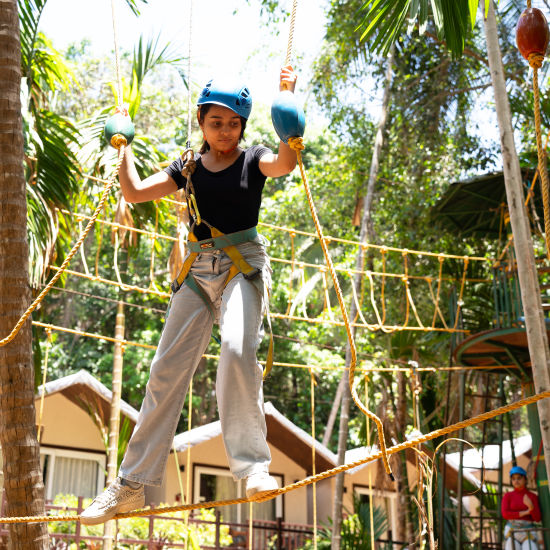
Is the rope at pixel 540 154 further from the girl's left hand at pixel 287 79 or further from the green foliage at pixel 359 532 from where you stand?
the green foliage at pixel 359 532

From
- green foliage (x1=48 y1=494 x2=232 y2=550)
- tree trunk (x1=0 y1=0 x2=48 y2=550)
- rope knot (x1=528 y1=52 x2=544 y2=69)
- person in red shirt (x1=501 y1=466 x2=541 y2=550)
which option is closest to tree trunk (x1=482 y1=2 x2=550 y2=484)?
rope knot (x1=528 y1=52 x2=544 y2=69)

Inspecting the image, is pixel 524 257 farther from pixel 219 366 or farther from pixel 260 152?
pixel 219 366

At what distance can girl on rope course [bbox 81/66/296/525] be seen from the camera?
260 cm

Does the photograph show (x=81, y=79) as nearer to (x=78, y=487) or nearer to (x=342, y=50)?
(x=342, y=50)

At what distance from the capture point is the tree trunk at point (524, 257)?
13.5ft

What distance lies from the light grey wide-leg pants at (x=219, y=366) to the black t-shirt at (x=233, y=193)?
10 centimetres

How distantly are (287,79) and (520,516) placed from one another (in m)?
6.12

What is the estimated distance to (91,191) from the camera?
7.25m

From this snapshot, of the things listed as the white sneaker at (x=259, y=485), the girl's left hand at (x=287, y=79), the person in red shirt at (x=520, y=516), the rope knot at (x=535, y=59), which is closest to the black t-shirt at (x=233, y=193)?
the girl's left hand at (x=287, y=79)

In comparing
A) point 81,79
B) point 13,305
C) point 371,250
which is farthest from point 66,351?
point 13,305

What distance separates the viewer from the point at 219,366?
8.52ft

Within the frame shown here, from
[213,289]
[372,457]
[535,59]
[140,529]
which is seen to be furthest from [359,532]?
[535,59]

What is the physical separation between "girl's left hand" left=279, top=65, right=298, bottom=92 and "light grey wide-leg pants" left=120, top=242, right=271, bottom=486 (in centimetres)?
56

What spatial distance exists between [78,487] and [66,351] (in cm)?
615
